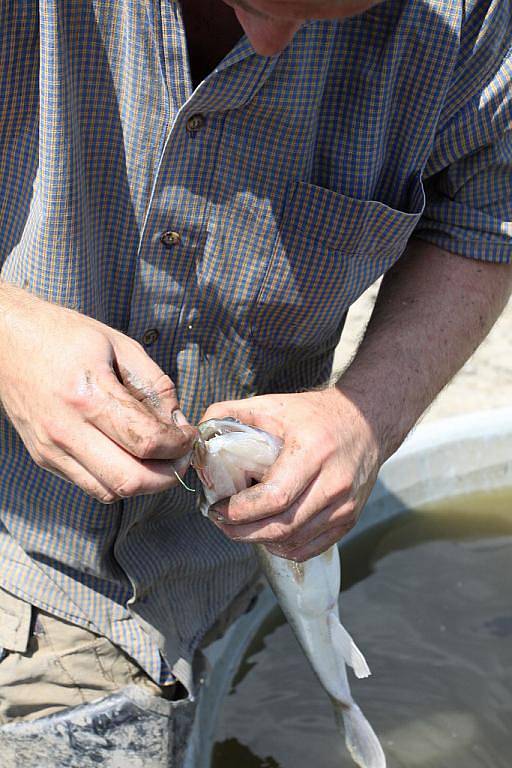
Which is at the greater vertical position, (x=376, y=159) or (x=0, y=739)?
(x=376, y=159)

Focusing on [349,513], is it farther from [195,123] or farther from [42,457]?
[195,123]

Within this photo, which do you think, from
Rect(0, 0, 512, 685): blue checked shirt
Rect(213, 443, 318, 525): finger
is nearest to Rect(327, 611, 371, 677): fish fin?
Rect(0, 0, 512, 685): blue checked shirt

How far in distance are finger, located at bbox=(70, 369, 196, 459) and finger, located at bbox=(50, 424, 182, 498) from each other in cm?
1

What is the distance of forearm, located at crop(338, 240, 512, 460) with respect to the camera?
2.00 m

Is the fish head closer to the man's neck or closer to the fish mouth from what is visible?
the fish mouth

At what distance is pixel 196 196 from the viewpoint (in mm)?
1891

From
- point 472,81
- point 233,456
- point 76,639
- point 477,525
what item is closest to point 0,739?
point 76,639

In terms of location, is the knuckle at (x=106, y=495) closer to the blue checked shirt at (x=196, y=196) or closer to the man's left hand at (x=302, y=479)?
the man's left hand at (x=302, y=479)

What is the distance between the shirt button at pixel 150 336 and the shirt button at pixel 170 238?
0.17 meters

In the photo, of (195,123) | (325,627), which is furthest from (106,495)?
(325,627)

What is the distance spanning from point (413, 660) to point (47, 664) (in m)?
1.34

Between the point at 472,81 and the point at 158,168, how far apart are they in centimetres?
67

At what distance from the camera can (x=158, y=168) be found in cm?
183

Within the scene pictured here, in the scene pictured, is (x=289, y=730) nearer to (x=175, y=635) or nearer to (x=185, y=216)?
(x=175, y=635)
